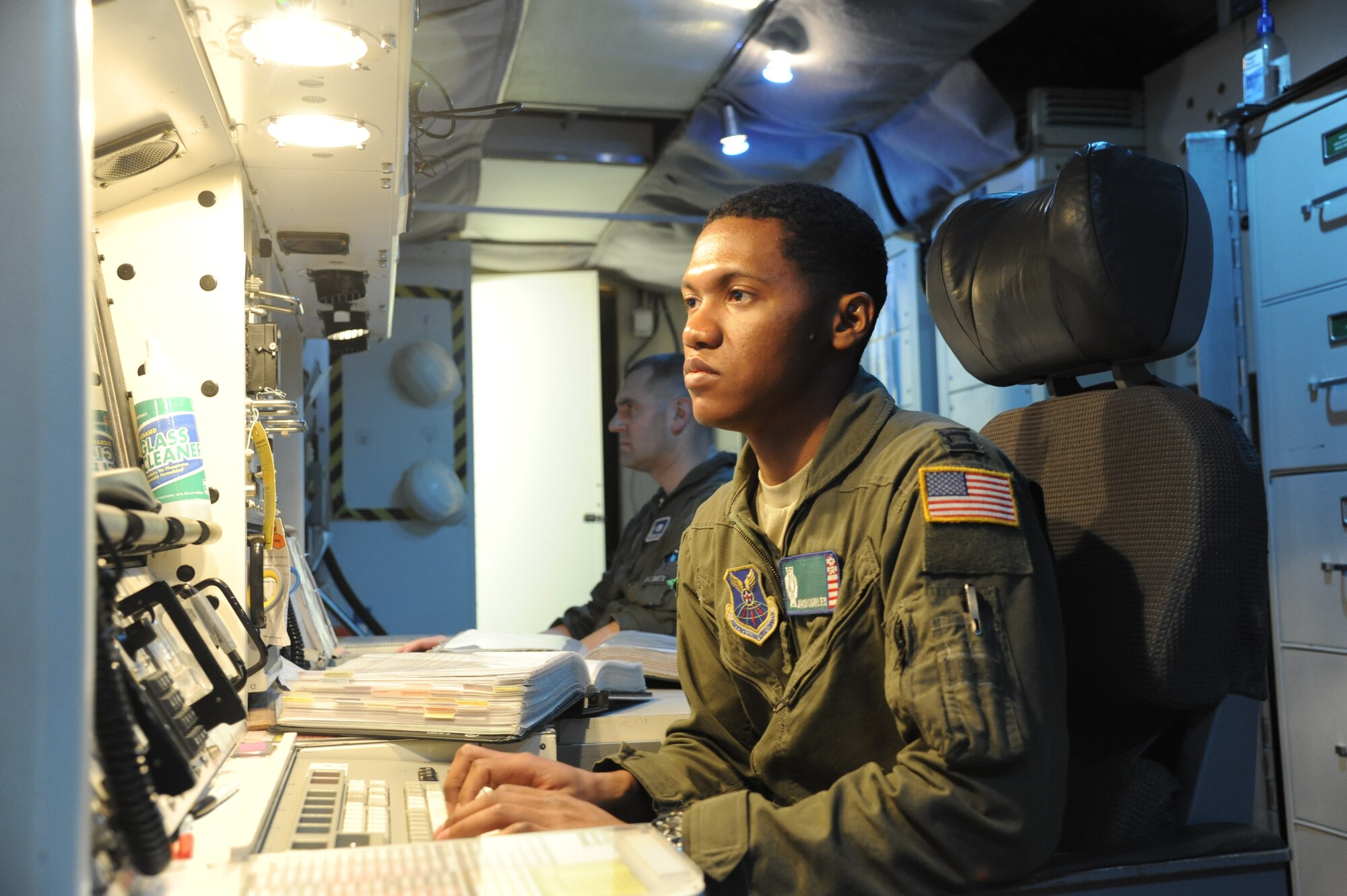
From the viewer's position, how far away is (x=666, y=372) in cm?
418

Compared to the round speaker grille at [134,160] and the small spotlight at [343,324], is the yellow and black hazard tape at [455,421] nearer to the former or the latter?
the small spotlight at [343,324]

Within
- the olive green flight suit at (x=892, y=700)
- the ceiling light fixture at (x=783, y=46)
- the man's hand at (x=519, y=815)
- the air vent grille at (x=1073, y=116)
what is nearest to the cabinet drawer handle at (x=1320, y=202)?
the air vent grille at (x=1073, y=116)

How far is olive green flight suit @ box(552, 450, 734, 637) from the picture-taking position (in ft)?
11.4

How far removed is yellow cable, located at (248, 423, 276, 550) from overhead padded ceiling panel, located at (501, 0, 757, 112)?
195 cm

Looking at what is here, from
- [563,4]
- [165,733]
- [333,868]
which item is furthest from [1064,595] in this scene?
[563,4]

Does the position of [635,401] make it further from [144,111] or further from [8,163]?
[8,163]

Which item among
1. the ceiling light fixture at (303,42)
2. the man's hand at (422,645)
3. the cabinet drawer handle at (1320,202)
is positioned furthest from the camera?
the cabinet drawer handle at (1320,202)

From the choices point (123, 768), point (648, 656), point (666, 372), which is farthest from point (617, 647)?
point (123, 768)

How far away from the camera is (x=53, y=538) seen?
71 centimetres

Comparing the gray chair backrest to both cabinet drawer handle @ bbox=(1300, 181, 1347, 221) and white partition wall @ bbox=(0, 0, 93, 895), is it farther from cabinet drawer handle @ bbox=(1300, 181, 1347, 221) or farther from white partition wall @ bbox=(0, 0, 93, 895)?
cabinet drawer handle @ bbox=(1300, 181, 1347, 221)

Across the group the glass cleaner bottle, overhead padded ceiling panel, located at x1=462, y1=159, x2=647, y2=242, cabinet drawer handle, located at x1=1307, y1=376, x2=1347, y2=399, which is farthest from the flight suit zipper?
overhead padded ceiling panel, located at x1=462, y1=159, x2=647, y2=242

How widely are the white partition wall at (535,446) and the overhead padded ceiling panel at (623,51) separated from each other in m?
2.33

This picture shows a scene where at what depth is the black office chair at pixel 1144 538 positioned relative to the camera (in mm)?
1269

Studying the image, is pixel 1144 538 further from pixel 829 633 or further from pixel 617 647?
pixel 617 647
